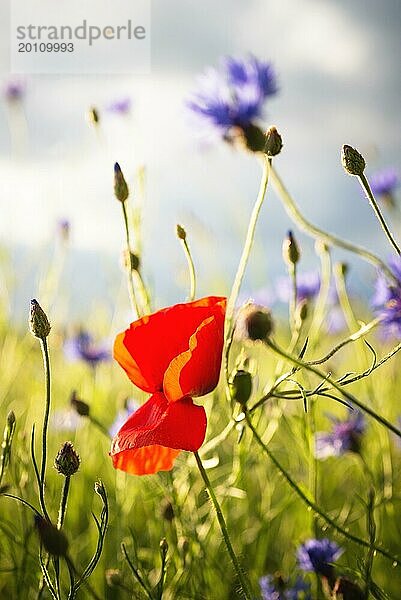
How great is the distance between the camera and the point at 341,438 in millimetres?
882

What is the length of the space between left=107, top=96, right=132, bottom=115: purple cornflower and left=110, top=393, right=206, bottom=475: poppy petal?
706 millimetres

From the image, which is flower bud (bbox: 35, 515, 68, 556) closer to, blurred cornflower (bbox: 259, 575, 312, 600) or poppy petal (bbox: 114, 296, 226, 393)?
poppy petal (bbox: 114, 296, 226, 393)

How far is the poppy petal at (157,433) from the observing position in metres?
0.46

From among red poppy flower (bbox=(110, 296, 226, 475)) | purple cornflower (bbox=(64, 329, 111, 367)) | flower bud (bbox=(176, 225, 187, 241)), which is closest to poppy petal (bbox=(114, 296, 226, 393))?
red poppy flower (bbox=(110, 296, 226, 475))

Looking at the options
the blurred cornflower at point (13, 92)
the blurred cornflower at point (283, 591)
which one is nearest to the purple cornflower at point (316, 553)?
the blurred cornflower at point (283, 591)

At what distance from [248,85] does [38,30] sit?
30 centimetres

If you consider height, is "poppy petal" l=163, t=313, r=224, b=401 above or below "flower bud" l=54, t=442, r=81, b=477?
above

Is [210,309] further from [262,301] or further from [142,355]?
[262,301]

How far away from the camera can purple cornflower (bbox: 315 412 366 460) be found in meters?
0.87

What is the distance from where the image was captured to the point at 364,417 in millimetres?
938

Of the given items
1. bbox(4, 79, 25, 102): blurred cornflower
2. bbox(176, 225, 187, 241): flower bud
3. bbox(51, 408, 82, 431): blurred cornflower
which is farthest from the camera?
bbox(4, 79, 25, 102): blurred cornflower

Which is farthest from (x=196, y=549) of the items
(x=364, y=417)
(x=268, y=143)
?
(x=268, y=143)

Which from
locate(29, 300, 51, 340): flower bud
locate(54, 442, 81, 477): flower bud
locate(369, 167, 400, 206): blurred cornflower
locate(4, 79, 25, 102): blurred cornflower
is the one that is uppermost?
locate(4, 79, 25, 102): blurred cornflower

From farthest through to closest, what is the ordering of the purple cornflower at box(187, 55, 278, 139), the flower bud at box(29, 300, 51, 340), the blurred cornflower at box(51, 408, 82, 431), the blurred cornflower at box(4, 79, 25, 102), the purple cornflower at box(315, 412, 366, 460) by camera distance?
1. the blurred cornflower at box(4, 79, 25, 102)
2. the blurred cornflower at box(51, 408, 82, 431)
3. the purple cornflower at box(315, 412, 366, 460)
4. the purple cornflower at box(187, 55, 278, 139)
5. the flower bud at box(29, 300, 51, 340)
